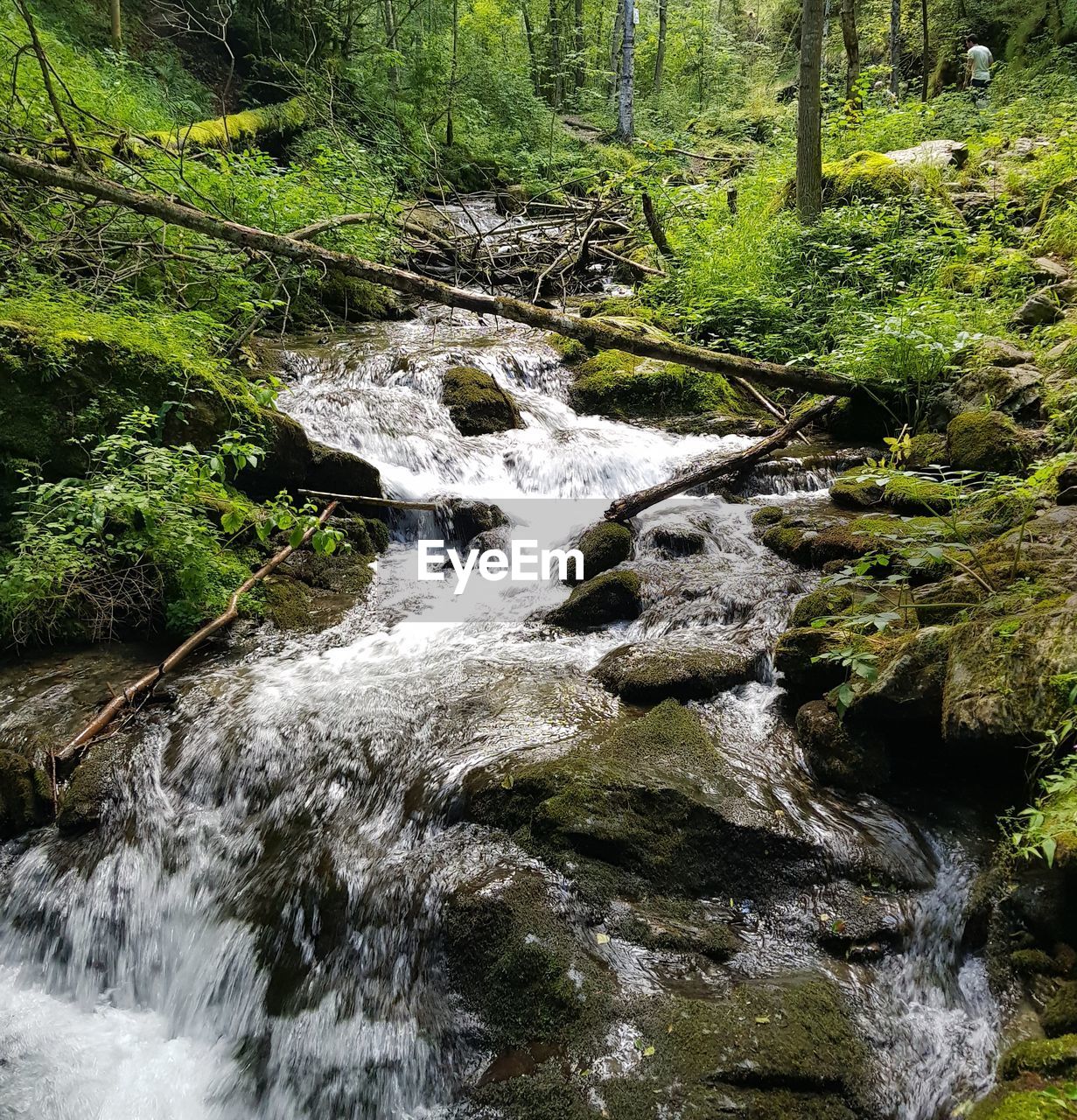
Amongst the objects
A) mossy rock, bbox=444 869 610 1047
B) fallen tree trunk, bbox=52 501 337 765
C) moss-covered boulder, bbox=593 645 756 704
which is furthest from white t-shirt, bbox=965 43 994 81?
mossy rock, bbox=444 869 610 1047

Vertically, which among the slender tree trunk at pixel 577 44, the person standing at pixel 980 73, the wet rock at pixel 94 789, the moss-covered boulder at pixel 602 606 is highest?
the slender tree trunk at pixel 577 44

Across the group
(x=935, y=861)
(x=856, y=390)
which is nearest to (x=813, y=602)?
(x=935, y=861)

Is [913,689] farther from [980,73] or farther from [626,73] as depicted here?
[626,73]

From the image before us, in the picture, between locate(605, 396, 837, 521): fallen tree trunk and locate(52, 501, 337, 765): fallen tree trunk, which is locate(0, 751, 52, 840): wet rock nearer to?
locate(52, 501, 337, 765): fallen tree trunk

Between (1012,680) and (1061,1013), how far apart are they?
120 centimetres

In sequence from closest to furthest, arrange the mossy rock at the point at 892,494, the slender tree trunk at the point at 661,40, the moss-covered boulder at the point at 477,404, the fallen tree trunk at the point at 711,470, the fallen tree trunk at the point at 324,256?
the fallen tree trunk at the point at 324,256 < the mossy rock at the point at 892,494 < the fallen tree trunk at the point at 711,470 < the moss-covered boulder at the point at 477,404 < the slender tree trunk at the point at 661,40

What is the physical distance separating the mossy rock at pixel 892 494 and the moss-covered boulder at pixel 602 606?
6.38ft

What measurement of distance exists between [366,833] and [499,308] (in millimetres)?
3797

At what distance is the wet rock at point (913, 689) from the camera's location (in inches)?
135

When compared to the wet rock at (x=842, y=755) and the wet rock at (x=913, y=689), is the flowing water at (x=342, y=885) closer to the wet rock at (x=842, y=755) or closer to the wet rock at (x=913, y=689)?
the wet rock at (x=842, y=755)

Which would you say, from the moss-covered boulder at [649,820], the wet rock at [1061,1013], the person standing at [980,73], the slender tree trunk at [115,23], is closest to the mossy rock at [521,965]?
the moss-covered boulder at [649,820]

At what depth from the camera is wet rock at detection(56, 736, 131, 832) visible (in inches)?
155

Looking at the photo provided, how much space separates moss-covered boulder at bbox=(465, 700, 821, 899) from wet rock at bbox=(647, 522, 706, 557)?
2.83 m

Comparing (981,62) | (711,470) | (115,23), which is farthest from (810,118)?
(115,23)
